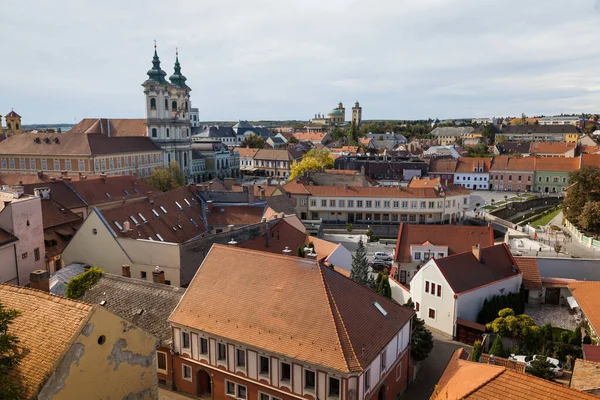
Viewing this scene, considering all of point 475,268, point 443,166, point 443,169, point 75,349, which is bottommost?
point 475,268

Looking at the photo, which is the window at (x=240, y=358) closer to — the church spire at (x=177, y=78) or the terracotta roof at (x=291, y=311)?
the terracotta roof at (x=291, y=311)

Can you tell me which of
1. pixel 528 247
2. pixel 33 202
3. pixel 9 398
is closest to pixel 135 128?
pixel 33 202

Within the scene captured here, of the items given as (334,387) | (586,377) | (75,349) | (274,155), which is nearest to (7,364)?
(75,349)

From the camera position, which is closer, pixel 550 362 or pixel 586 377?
pixel 586 377

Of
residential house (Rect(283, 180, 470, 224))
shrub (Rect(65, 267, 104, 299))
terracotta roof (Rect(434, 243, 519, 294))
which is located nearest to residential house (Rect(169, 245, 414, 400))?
shrub (Rect(65, 267, 104, 299))

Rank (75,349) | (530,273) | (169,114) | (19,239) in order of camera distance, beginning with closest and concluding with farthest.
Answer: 1. (75,349)
2. (19,239)
3. (530,273)
4. (169,114)

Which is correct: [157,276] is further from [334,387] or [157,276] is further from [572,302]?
[572,302]

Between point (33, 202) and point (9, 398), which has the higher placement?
point (33, 202)

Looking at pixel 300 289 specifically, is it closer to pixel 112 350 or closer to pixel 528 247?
pixel 112 350
